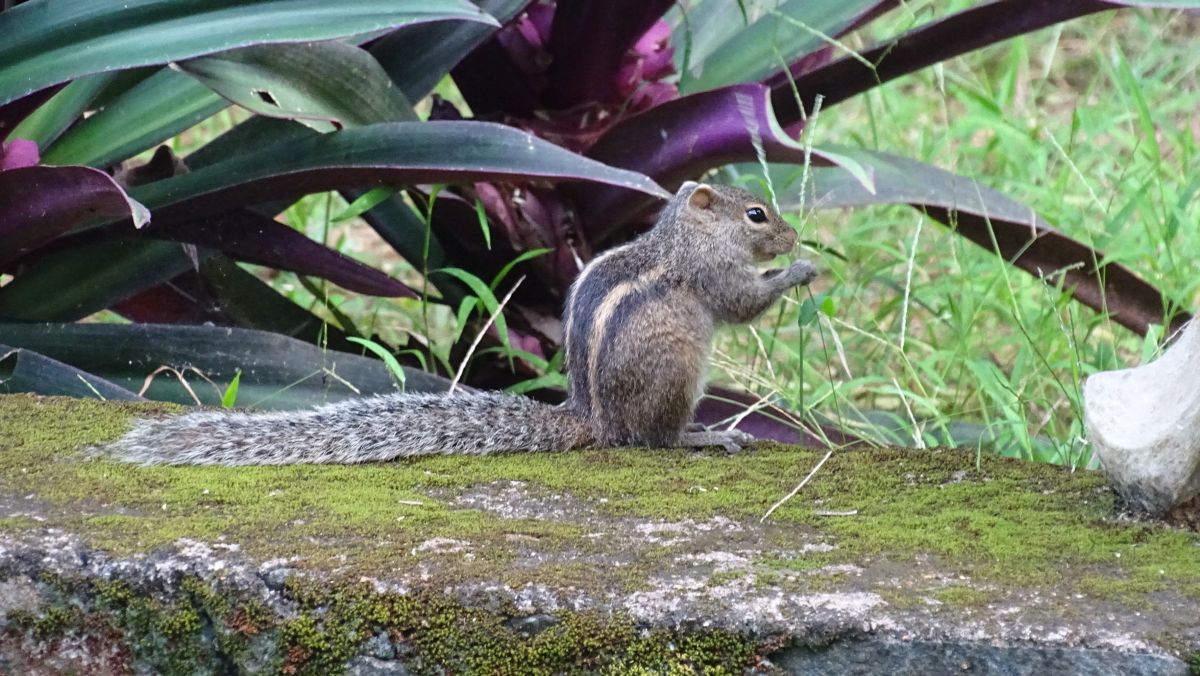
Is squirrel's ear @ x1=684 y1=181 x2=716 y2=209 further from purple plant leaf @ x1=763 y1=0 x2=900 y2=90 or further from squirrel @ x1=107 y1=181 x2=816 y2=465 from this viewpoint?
purple plant leaf @ x1=763 y1=0 x2=900 y2=90

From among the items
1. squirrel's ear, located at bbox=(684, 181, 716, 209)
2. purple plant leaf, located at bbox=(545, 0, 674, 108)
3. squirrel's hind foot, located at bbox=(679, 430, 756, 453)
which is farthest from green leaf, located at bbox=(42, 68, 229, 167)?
squirrel's hind foot, located at bbox=(679, 430, 756, 453)

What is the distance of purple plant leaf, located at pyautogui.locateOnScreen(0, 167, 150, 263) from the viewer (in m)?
2.97

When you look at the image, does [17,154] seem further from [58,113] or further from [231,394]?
[231,394]

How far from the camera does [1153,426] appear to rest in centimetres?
221

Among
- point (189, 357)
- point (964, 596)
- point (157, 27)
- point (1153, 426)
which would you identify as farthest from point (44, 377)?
point (1153, 426)

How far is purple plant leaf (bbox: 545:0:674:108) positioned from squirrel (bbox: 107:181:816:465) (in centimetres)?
52

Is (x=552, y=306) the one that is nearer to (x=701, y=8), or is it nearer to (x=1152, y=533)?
(x=701, y=8)

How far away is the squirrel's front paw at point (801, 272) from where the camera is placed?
10.7 feet

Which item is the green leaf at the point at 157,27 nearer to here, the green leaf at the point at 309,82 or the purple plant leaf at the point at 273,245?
the green leaf at the point at 309,82

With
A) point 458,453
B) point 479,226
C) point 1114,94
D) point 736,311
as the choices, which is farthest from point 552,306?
point 1114,94

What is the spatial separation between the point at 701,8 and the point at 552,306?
3.17 feet

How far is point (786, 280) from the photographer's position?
10.8 ft

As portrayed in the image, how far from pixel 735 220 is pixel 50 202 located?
150cm

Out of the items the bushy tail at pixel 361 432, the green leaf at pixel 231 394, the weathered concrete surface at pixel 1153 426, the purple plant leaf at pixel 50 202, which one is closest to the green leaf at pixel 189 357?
the green leaf at pixel 231 394
